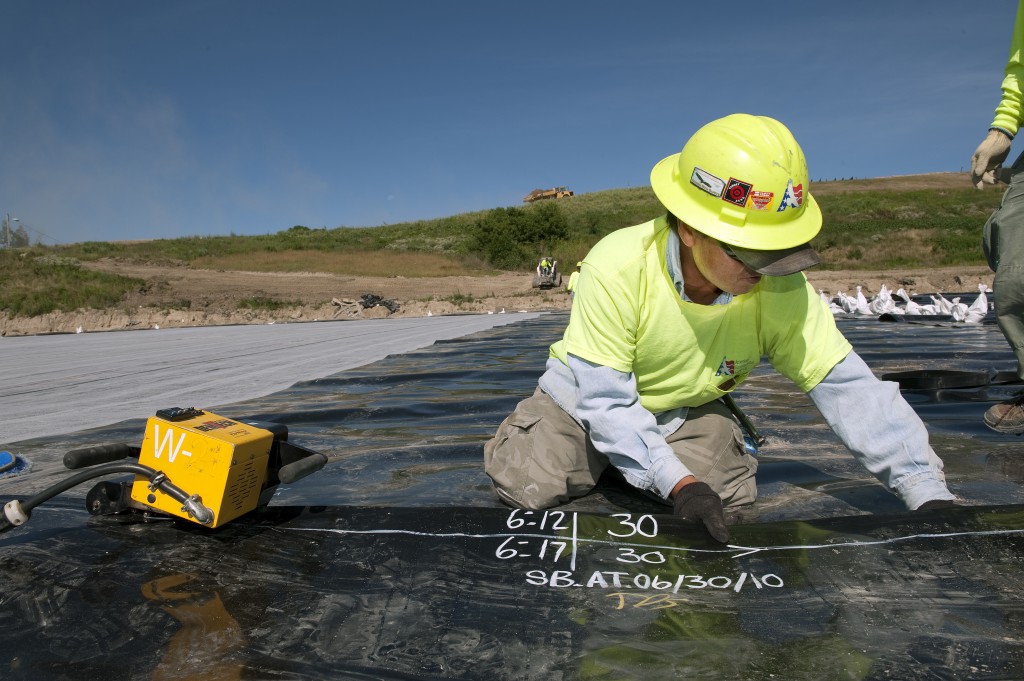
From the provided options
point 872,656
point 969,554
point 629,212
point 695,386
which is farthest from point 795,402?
point 629,212

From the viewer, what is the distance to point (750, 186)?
1.48 meters

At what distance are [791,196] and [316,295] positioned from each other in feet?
55.8

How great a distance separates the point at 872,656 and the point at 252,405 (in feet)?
10.3

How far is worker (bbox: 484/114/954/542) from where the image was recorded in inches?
59.1

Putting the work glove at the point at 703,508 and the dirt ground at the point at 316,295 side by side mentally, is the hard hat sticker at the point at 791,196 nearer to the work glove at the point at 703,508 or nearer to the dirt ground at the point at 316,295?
the work glove at the point at 703,508

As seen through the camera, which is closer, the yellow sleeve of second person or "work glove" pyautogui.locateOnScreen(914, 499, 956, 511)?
"work glove" pyautogui.locateOnScreen(914, 499, 956, 511)

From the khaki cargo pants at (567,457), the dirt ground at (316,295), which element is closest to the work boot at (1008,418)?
the khaki cargo pants at (567,457)

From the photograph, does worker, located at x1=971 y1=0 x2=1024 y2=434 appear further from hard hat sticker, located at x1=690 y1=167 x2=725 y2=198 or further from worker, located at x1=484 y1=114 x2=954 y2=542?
hard hat sticker, located at x1=690 y1=167 x2=725 y2=198

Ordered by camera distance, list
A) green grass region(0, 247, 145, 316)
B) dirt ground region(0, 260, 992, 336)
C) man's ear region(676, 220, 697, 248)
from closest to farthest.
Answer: man's ear region(676, 220, 697, 248), dirt ground region(0, 260, 992, 336), green grass region(0, 247, 145, 316)

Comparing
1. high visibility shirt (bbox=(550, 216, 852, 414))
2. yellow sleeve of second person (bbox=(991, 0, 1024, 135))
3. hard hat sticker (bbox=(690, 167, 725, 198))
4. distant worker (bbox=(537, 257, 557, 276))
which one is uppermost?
yellow sleeve of second person (bbox=(991, 0, 1024, 135))

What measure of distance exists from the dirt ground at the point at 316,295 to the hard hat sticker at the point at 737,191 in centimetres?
1232

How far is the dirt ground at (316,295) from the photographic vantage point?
1365 centimetres

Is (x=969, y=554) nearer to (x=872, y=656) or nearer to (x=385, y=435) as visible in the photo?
(x=872, y=656)

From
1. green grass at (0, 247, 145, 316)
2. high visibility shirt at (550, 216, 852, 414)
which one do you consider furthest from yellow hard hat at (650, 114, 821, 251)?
green grass at (0, 247, 145, 316)
